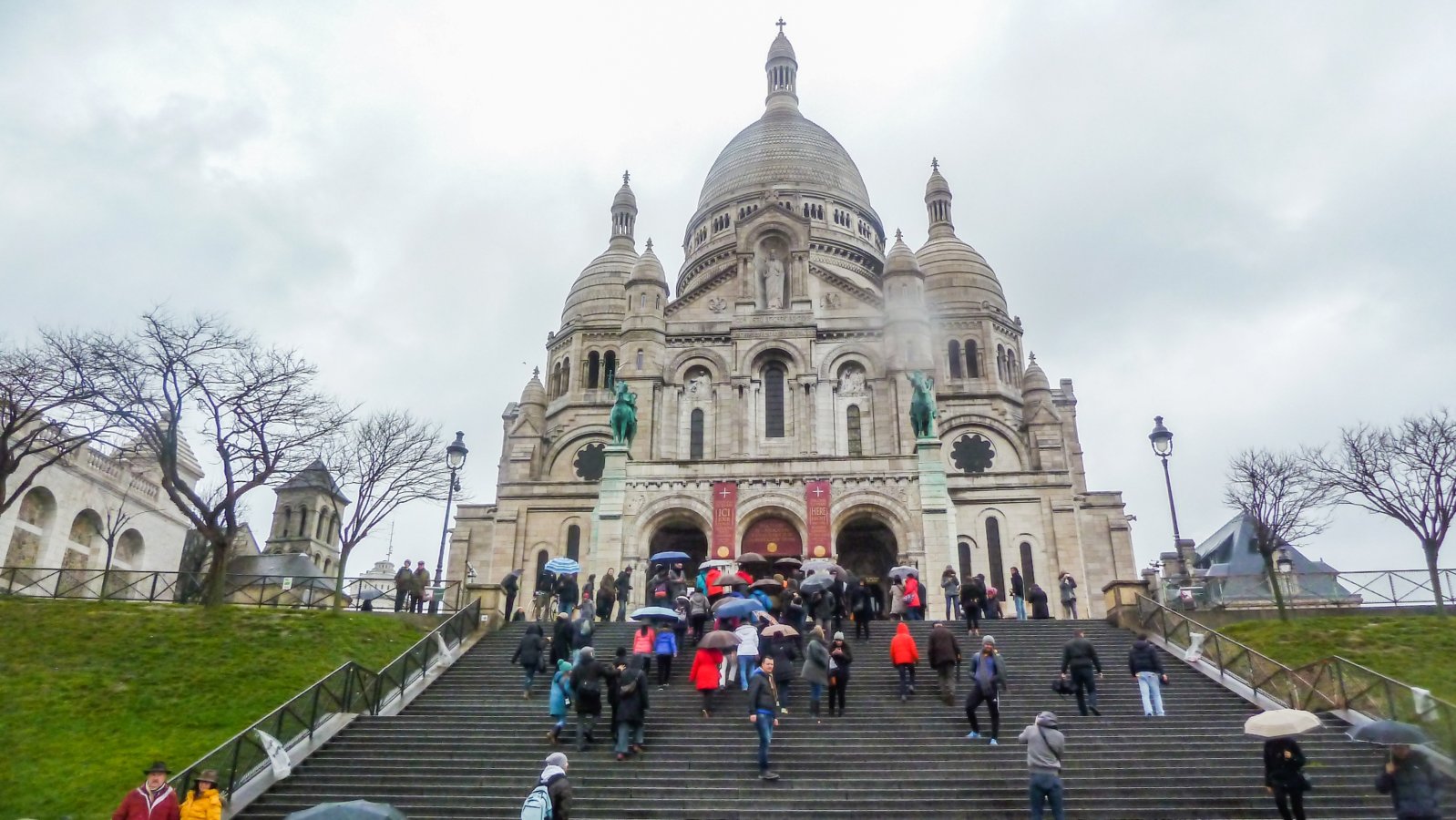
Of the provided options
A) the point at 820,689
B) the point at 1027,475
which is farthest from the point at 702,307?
the point at 820,689

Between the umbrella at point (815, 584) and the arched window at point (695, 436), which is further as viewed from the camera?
the arched window at point (695, 436)

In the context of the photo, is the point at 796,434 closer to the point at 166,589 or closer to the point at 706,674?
the point at 166,589

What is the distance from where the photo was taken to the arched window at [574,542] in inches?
1601

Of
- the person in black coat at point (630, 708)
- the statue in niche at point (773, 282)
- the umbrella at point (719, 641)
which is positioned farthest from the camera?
the statue in niche at point (773, 282)

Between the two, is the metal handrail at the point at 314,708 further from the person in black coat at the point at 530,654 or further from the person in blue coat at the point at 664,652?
the person in blue coat at the point at 664,652

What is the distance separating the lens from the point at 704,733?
1530 cm

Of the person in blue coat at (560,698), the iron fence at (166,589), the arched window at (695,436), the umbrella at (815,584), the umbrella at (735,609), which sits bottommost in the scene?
the person in blue coat at (560,698)

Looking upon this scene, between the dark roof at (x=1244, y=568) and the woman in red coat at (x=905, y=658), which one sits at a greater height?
the dark roof at (x=1244, y=568)

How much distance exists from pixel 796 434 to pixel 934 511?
22.3 ft

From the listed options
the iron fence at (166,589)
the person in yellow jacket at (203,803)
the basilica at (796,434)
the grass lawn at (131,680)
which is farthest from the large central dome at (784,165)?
the person in yellow jacket at (203,803)

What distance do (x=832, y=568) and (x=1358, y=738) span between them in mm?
12854

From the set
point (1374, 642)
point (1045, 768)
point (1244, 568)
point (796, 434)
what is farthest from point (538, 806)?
point (1244, 568)

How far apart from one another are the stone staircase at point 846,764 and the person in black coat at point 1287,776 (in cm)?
146

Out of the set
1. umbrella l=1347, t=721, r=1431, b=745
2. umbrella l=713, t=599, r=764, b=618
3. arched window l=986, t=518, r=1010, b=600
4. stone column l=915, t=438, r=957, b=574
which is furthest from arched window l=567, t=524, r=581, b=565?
umbrella l=1347, t=721, r=1431, b=745
